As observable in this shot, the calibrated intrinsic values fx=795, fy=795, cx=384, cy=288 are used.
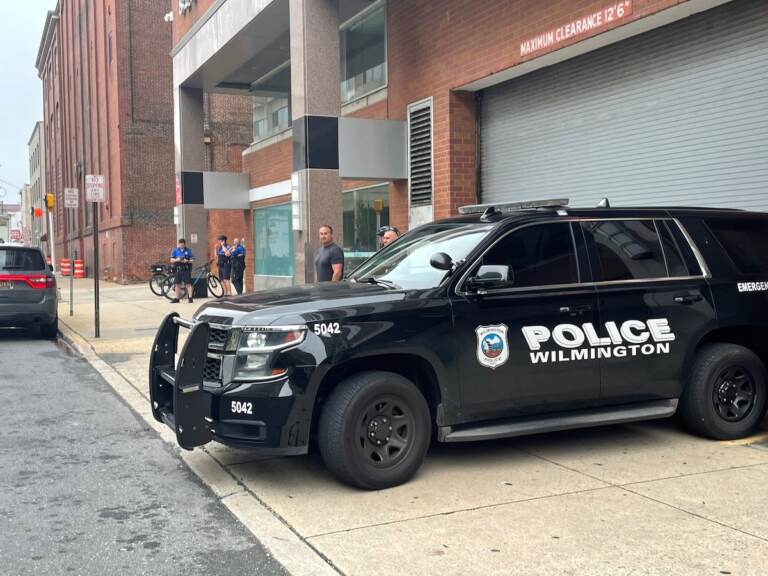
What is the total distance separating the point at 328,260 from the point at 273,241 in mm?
11448

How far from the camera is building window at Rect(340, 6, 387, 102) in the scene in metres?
16.1

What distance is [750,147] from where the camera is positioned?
9.30m

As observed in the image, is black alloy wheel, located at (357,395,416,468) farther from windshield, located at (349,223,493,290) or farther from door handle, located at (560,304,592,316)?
door handle, located at (560,304,592,316)

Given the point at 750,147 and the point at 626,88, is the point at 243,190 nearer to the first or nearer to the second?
the point at 626,88

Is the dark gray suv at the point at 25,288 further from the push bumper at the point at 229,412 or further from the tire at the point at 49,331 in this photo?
the push bumper at the point at 229,412

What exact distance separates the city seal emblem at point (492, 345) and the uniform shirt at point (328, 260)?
20.3 feet

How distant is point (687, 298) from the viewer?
6.18m

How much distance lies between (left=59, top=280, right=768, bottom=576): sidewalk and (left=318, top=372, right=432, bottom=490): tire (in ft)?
0.49

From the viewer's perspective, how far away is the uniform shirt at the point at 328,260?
456 inches

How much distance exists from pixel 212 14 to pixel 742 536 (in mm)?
18306

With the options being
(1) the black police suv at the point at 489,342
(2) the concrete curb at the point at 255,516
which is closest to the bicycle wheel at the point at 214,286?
(2) the concrete curb at the point at 255,516

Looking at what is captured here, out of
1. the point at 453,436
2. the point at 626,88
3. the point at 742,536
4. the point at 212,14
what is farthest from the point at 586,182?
the point at 212,14

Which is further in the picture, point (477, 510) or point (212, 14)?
point (212, 14)

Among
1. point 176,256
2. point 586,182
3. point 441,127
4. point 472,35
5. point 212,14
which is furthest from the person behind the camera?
point 176,256
